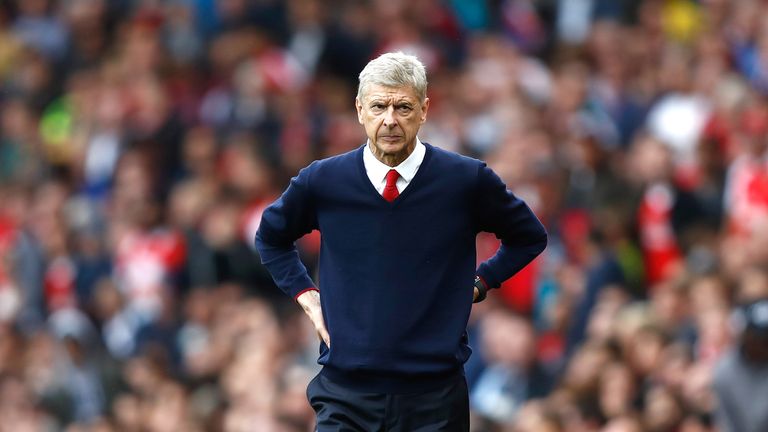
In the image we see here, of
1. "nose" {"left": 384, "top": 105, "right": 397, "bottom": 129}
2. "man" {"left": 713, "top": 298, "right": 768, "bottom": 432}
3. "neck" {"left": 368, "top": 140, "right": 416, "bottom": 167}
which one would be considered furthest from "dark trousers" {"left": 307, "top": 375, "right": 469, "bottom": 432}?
"man" {"left": 713, "top": 298, "right": 768, "bottom": 432}

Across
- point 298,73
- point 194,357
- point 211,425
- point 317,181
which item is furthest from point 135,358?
point 317,181

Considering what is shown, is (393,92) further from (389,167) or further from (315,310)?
(315,310)

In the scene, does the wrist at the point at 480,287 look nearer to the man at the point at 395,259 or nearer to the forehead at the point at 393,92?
the man at the point at 395,259

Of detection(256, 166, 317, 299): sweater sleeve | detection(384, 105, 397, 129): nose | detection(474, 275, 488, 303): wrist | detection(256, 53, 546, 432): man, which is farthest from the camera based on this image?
detection(474, 275, 488, 303): wrist

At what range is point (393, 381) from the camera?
19.7 feet

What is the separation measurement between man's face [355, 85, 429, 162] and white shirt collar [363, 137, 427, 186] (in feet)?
0.17

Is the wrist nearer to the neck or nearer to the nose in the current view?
the neck

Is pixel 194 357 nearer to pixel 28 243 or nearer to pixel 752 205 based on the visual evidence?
pixel 28 243

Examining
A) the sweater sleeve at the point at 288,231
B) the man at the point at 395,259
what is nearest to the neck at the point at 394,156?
the man at the point at 395,259

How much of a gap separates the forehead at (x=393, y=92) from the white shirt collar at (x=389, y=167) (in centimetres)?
23

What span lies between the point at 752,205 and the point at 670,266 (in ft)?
2.13

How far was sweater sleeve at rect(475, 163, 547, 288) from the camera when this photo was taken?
606 centimetres

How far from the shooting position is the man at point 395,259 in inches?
235

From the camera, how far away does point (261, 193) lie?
1348 cm
